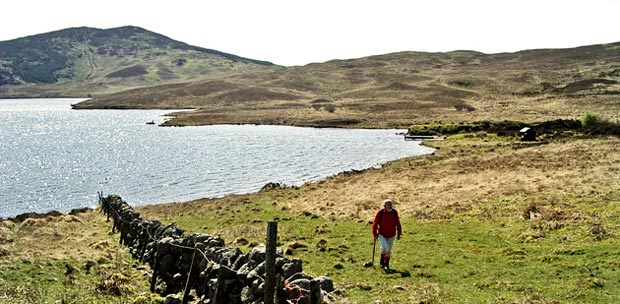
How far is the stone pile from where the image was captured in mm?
13617

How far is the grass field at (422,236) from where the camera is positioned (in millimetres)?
18094

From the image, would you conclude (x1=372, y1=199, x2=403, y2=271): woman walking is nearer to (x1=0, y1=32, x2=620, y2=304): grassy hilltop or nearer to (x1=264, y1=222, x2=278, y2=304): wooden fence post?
(x1=0, y1=32, x2=620, y2=304): grassy hilltop

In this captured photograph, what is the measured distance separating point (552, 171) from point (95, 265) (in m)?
36.5

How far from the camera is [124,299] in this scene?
1914cm

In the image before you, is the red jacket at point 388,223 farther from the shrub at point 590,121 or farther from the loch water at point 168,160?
the shrub at point 590,121

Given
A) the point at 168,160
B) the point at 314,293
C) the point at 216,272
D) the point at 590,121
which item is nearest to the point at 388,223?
the point at 216,272

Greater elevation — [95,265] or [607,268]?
[607,268]

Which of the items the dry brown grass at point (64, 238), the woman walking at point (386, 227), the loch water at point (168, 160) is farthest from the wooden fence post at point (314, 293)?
the loch water at point (168, 160)

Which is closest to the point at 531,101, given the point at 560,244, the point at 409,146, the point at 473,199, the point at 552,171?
the point at 409,146

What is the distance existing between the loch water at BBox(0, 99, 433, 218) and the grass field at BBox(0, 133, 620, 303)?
11641 mm

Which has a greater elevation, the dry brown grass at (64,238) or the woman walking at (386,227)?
the woman walking at (386,227)

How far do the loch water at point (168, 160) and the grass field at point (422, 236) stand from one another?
458 inches

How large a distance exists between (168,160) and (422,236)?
6169 cm

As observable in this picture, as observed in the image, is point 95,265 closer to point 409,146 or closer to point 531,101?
point 409,146
